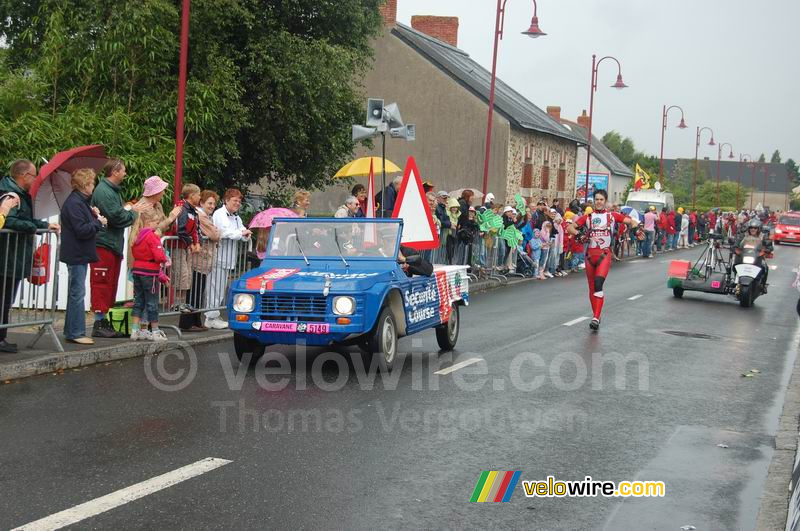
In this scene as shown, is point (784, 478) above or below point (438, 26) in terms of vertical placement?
below

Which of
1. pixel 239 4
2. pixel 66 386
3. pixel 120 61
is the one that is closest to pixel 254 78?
pixel 239 4

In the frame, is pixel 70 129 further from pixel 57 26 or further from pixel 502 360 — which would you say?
pixel 502 360

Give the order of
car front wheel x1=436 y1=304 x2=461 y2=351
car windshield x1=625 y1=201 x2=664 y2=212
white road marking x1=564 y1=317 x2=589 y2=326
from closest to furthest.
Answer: car front wheel x1=436 y1=304 x2=461 y2=351 → white road marking x1=564 y1=317 x2=589 y2=326 → car windshield x1=625 y1=201 x2=664 y2=212

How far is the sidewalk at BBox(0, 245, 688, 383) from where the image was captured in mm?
9125

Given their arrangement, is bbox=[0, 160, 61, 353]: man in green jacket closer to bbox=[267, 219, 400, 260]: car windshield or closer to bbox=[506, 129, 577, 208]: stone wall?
bbox=[267, 219, 400, 260]: car windshield

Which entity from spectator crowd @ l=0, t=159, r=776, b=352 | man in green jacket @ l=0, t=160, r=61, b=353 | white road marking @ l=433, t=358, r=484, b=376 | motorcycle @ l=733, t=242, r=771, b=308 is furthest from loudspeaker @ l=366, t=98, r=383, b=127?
motorcycle @ l=733, t=242, r=771, b=308

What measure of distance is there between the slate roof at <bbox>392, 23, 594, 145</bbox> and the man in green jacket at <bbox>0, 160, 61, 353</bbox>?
3329cm

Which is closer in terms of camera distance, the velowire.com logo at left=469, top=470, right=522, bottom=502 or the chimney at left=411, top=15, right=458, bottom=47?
the velowire.com logo at left=469, top=470, right=522, bottom=502

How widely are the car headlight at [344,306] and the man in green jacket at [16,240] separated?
3.03 metres

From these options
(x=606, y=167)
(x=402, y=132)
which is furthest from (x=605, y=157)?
(x=402, y=132)

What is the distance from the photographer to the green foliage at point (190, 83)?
19.2 m

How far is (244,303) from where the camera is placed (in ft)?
31.8

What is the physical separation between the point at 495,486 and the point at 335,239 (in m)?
5.20

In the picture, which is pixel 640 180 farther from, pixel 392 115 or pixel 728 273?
pixel 392 115
